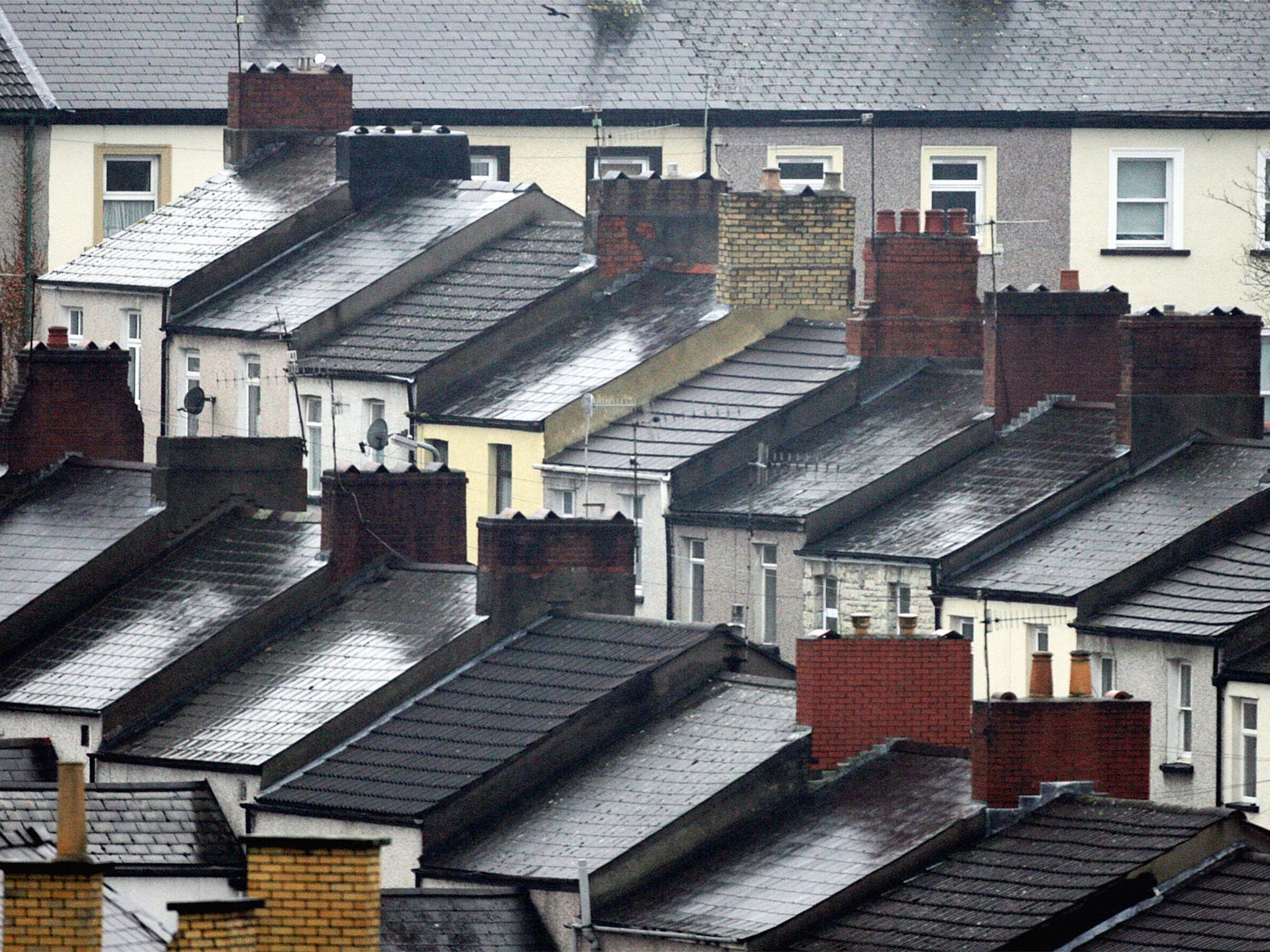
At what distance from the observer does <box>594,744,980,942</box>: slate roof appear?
38719 mm

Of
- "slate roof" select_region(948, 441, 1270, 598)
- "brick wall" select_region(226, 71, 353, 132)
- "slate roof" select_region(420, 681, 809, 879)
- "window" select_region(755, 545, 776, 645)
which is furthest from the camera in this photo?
"brick wall" select_region(226, 71, 353, 132)

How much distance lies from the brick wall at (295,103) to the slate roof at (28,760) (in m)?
22.4

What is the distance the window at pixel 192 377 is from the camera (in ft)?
210

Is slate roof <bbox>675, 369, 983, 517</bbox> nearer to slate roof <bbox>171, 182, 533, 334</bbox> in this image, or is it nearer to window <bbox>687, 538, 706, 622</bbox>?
window <bbox>687, 538, 706, 622</bbox>

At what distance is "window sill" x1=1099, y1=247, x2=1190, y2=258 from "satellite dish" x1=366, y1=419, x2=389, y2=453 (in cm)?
1699

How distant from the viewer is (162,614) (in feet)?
165

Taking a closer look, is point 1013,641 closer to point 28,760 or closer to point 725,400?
point 725,400

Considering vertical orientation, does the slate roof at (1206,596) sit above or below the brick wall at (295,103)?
below

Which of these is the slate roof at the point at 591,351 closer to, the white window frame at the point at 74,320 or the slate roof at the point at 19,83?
the white window frame at the point at 74,320

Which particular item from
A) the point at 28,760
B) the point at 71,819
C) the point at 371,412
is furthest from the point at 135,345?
the point at 71,819

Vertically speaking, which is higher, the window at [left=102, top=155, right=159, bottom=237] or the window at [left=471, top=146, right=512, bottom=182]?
the window at [left=471, top=146, right=512, bottom=182]

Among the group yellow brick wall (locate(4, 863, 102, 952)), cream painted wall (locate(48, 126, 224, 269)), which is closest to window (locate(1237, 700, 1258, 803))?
yellow brick wall (locate(4, 863, 102, 952))

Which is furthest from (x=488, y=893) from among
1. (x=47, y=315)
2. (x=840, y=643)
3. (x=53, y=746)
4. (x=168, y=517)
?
(x=47, y=315)

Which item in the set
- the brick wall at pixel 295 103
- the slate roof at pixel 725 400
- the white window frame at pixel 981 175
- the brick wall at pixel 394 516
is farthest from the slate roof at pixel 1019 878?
the white window frame at pixel 981 175
